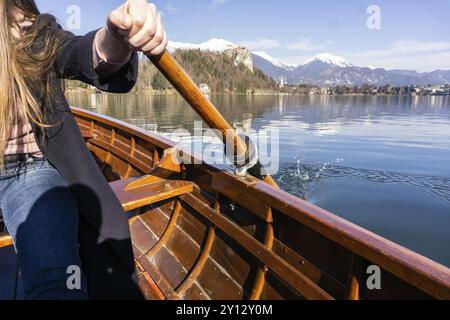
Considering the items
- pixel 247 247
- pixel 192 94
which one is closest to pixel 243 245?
pixel 247 247

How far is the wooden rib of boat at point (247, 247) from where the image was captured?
1.74 meters

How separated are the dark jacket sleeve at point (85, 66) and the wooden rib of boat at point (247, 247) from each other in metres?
1.34

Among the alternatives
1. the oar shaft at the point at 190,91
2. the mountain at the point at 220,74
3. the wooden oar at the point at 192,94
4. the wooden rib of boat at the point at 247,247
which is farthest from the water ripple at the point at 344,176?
the mountain at the point at 220,74

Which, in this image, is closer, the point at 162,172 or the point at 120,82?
the point at 120,82

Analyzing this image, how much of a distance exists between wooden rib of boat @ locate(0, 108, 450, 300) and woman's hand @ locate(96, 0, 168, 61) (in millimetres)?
1432

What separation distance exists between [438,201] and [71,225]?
9037mm

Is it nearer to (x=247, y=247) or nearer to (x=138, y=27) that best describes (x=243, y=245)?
(x=247, y=247)

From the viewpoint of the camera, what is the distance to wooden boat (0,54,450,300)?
1747 millimetres

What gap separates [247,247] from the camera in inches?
101

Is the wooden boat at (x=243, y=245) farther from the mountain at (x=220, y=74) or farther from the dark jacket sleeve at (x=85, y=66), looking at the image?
the mountain at (x=220, y=74)

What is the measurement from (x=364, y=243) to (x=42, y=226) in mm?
1598

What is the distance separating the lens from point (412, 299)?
164 centimetres
